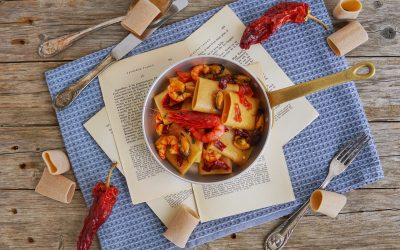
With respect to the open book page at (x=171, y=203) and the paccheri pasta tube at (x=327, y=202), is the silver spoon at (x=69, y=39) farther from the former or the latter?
the paccheri pasta tube at (x=327, y=202)

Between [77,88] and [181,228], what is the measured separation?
48 cm

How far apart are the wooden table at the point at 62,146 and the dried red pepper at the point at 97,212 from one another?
0.07 meters

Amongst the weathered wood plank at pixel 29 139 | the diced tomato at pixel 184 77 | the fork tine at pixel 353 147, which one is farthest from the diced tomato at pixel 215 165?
the weathered wood plank at pixel 29 139

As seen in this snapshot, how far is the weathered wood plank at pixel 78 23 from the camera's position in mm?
1312

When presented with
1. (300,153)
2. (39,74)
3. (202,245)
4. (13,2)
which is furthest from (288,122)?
(13,2)

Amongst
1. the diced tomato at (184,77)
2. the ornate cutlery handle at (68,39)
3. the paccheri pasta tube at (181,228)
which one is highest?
the ornate cutlery handle at (68,39)

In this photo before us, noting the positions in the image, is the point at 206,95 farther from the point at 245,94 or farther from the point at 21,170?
the point at 21,170

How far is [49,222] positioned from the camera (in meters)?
1.31

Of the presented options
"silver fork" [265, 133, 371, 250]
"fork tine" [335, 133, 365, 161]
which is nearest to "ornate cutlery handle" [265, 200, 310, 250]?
"silver fork" [265, 133, 371, 250]

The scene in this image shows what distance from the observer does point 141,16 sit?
4.08 ft

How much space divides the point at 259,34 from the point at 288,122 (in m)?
0.26

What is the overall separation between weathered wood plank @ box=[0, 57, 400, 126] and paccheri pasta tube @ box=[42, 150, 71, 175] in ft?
0.33

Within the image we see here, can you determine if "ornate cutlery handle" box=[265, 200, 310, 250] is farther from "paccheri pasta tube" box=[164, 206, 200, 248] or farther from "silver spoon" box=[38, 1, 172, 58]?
"silver spoon" box=[38, 1, 172, 58]

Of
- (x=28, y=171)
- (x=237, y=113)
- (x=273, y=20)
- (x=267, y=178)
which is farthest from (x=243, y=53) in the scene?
(x=28, y=171)
